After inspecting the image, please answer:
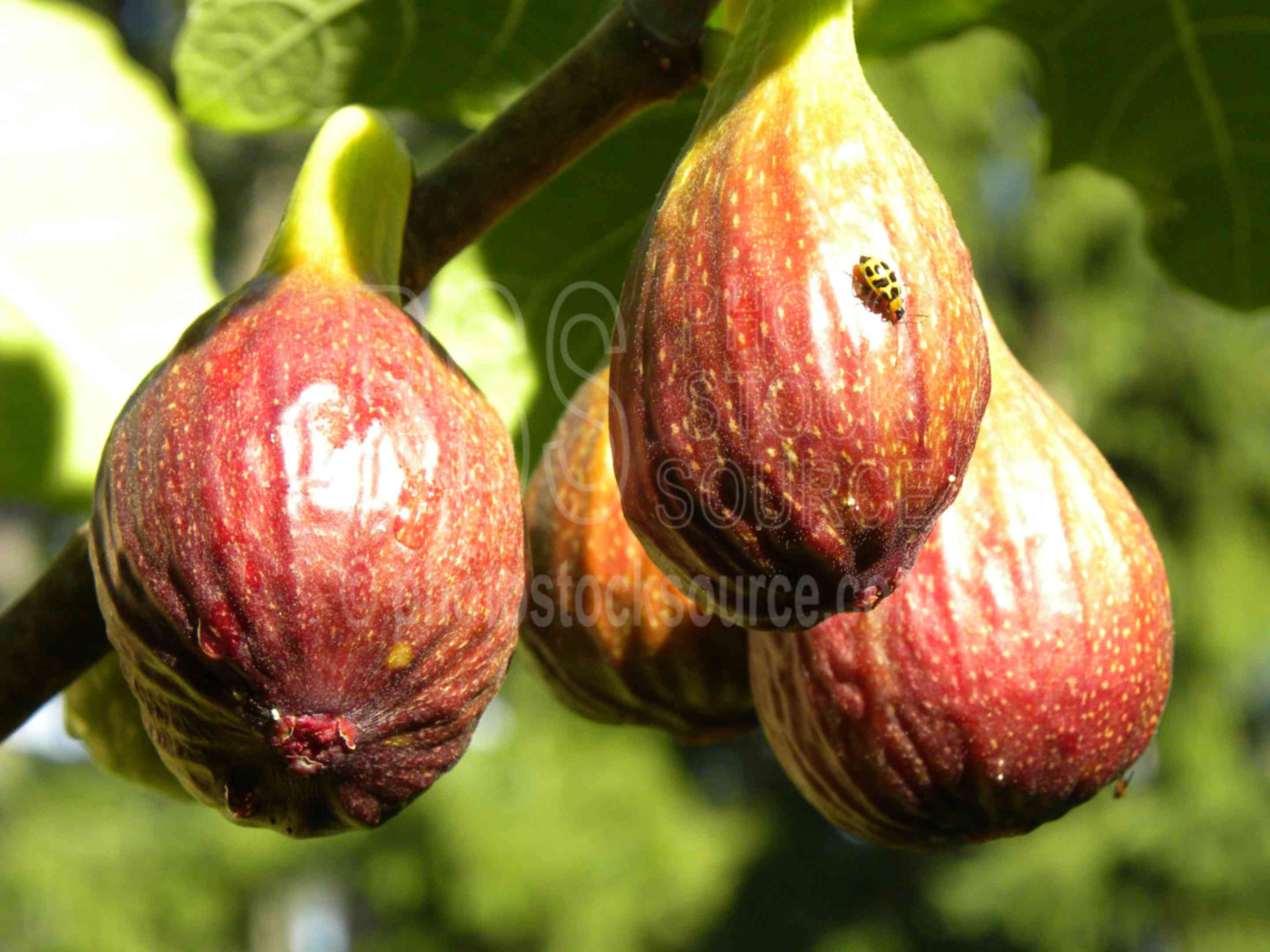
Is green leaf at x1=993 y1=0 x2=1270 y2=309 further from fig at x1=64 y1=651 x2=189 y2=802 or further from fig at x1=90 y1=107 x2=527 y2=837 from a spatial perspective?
fig at x1=64 y1=651 x2=189 y2=802

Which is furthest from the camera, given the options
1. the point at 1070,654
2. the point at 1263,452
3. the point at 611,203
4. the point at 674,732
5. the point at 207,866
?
the point at 207,866

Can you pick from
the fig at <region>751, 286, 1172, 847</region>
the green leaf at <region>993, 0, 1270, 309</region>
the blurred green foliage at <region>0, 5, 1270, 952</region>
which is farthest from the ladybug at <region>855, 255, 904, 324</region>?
the blurred green foliage at <region>0, 5, 1270, 952</region>

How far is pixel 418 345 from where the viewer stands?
99 cm

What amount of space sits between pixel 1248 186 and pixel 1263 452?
8.07 meters

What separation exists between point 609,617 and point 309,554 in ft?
1.96

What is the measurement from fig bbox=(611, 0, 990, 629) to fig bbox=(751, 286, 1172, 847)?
193 millimetres

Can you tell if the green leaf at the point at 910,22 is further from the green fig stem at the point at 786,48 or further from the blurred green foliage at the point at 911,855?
the blurred green foliage at the point at 911,855

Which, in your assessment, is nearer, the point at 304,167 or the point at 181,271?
the point at 304,167

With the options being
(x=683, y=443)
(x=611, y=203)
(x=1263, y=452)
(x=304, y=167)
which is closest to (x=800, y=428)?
(x=683, y=443)

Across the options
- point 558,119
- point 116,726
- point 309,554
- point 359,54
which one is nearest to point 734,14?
point 558,119

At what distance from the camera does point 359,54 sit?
1.68 metres

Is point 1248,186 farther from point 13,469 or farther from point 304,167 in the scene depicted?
point 13,469

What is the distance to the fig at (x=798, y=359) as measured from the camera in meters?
0.85

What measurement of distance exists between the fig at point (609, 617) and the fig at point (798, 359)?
17.6 inches
